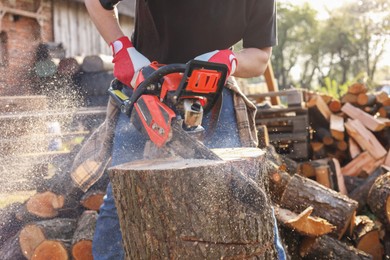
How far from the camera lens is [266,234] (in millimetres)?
1944

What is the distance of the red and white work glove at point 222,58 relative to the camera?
2186 mm

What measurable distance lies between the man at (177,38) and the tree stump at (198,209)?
49 cm

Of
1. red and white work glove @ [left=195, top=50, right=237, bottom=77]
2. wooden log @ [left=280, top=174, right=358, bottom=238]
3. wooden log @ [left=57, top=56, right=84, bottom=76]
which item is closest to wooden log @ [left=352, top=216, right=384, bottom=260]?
wooden log @ [left=280, top=174, right=358, bottom=238]

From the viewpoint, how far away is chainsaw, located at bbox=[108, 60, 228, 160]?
200 centimetres

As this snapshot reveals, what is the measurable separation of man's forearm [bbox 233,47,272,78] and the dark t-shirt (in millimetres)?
61

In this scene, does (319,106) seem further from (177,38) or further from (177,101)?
(177,101)

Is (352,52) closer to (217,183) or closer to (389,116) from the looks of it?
(389,116)

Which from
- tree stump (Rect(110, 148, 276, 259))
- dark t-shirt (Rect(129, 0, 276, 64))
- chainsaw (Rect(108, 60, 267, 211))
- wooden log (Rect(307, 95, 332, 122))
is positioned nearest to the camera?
tree stump (Rect(110, 148, 276, 259))

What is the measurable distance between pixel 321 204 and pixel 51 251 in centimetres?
175

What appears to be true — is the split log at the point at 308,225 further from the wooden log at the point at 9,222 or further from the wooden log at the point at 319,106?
the wooden log at the point at 319,106

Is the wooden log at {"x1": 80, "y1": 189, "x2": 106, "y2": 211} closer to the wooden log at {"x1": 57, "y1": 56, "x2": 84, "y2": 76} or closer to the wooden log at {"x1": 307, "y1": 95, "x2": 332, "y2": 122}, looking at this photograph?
the wooden log at {"x1": 307, "y1": 95, "x2": 332, "y2": 122}

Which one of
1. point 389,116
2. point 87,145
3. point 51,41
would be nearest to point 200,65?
point 87,145

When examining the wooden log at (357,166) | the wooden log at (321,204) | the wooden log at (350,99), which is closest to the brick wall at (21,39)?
the wooden log at (350,99)

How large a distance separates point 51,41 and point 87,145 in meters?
7.76
